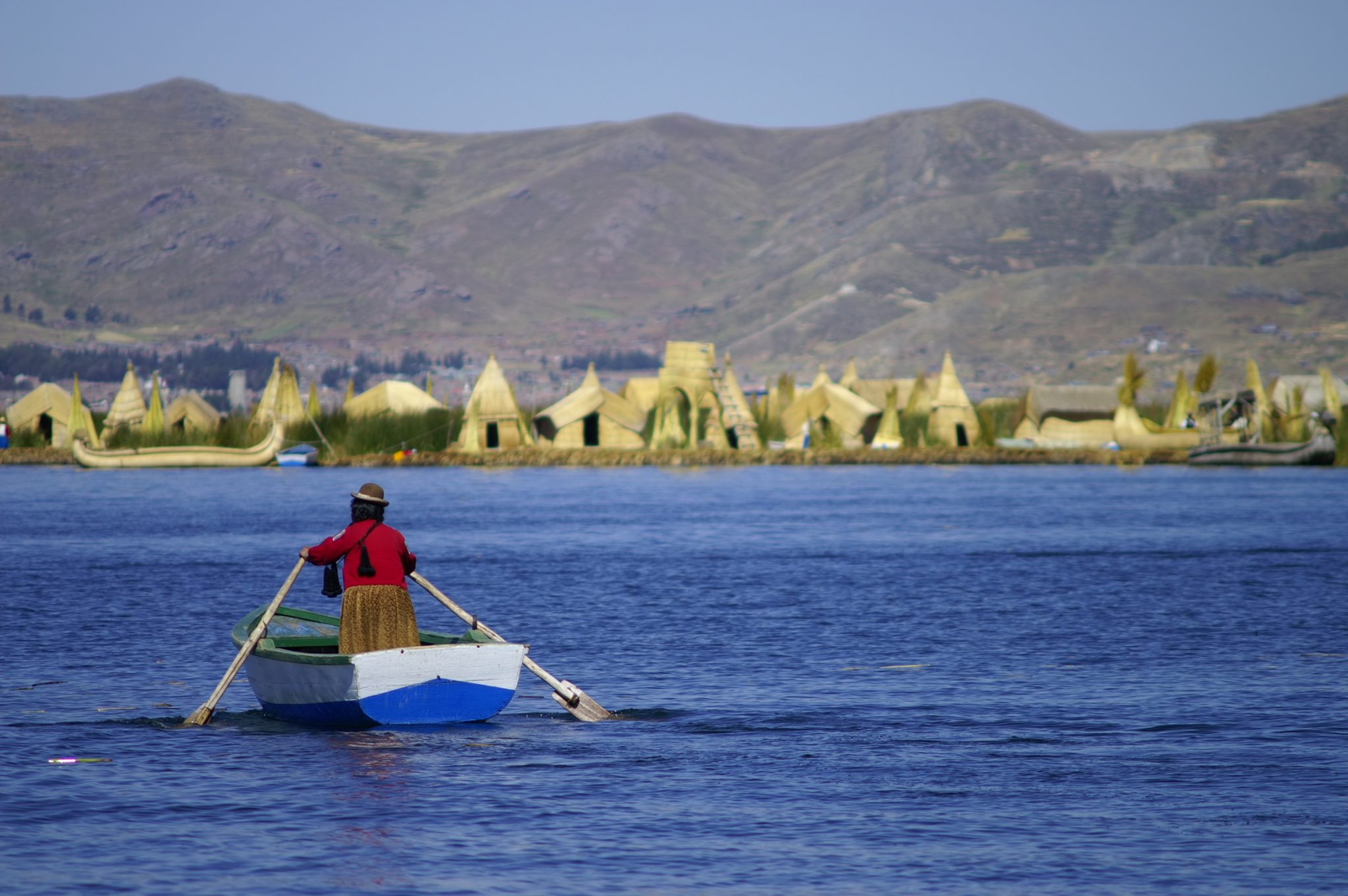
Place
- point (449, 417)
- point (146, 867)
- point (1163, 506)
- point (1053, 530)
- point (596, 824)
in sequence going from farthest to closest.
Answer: point (449, 417), point (1163, 506), point (1053, 530), point (596, 824), point (146, 867)

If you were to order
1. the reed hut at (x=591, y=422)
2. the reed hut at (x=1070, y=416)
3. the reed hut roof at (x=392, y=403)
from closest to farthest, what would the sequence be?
the reed hut roof at (x=392, y=403), the reed hut at (x=591, y=422), the reed hut at (x=1070, y=416)

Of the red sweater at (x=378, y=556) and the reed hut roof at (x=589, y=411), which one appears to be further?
the reed hut roof at (x=589, y=411)

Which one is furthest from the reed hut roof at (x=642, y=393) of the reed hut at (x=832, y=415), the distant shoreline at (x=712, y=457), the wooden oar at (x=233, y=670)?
the wooden oar at (x=233, y=670)

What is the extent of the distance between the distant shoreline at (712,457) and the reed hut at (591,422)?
1661 mm

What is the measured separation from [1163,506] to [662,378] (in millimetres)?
42489

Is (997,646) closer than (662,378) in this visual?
Yes

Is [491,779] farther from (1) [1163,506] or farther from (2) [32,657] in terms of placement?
(1) [1163,506]

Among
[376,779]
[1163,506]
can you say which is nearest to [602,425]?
[1163,506]

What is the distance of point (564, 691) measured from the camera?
20453 mm

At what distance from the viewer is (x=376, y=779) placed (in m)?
17.5

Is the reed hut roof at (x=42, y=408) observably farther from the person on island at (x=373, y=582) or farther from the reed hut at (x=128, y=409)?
the person on island at (x=373, y=582)

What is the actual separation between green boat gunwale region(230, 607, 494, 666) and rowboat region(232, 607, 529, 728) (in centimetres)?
2

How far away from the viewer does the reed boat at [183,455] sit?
103562mm

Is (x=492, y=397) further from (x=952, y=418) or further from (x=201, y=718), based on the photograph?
(x=201, y=718)
